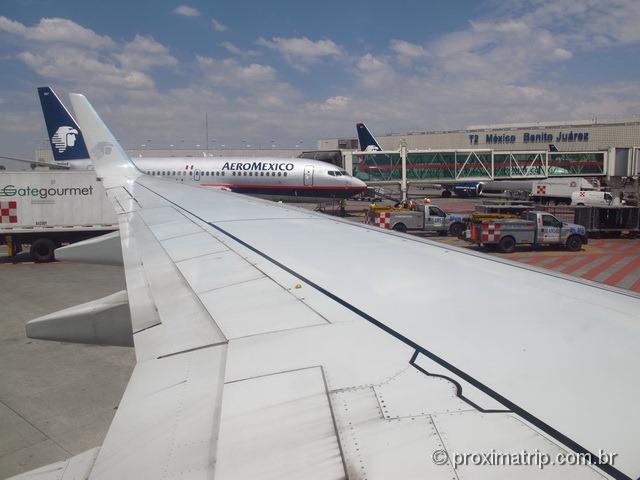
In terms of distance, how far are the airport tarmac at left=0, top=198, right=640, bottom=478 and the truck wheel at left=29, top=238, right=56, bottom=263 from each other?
248 cm

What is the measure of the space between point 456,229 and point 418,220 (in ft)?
7.52

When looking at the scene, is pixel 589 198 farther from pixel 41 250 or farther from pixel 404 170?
pixel 41 250

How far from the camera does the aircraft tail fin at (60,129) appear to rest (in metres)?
25.3

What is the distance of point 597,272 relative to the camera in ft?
51.0

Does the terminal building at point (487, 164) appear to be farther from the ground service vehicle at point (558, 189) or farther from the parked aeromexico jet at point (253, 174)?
the parked aeromexico jet at point (253, 174)

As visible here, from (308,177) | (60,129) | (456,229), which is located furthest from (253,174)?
(60,129)

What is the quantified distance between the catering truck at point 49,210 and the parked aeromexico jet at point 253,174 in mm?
8700

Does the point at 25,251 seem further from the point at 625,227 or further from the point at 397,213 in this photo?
the point at 625,227

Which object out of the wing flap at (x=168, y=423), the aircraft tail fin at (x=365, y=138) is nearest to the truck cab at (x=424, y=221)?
the wing flap at (x=168, y=423)

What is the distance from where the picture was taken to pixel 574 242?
19.3 meters

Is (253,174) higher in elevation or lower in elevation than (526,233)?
higher

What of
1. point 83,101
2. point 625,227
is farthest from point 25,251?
point 625,227

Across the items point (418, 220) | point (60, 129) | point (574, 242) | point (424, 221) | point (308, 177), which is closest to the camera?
point (574, 242)

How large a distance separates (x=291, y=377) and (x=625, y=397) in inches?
52.2
